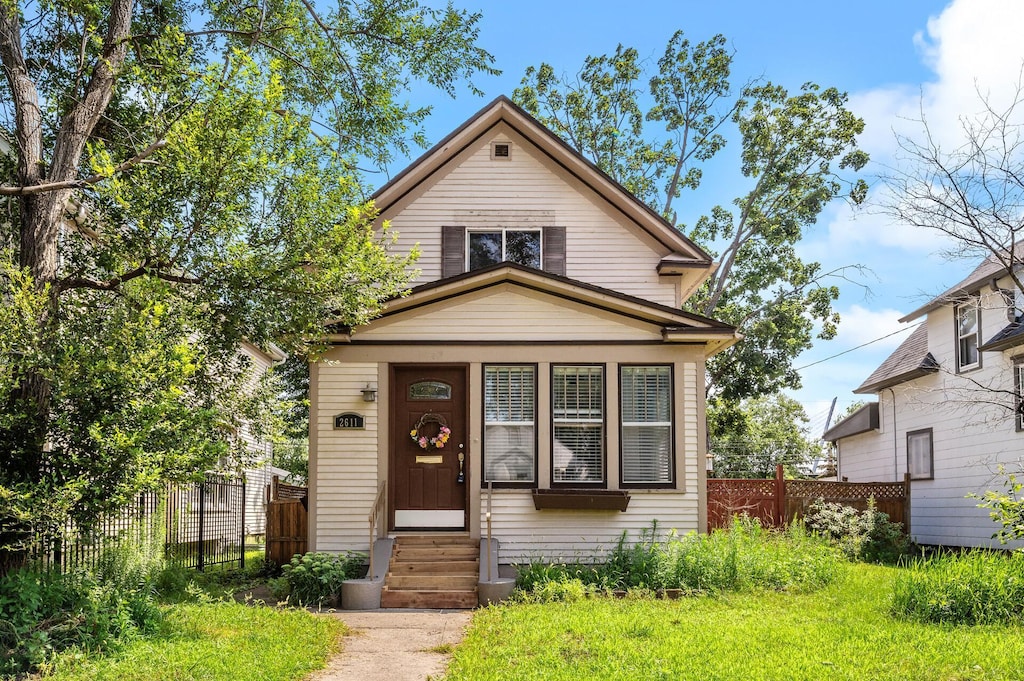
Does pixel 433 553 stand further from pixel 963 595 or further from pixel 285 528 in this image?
pixel 963 595

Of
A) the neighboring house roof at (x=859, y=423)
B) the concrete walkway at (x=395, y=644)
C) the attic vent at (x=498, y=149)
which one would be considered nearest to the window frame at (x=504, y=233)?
the attic vent at (x=498, y=149)

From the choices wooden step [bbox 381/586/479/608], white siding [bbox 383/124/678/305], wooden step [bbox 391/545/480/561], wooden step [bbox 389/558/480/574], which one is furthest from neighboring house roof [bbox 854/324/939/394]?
wooden step [bbox 381/586/479/608]

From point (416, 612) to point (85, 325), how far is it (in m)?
4.91

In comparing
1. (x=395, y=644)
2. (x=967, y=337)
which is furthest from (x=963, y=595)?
(x=967, y=337)

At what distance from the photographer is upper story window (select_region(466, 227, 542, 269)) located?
575 inches

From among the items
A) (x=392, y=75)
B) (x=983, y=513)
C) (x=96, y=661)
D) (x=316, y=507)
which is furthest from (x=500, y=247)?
(x=983, y=513)

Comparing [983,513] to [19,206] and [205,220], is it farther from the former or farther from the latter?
[19,206]

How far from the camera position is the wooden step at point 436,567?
1174 cm

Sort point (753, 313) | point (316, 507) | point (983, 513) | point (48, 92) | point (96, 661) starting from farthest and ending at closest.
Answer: point (753, 313) < point (983, 513) < point (316, 507) < point (48, 92) < point (96, 661)

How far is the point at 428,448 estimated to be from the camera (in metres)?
12.7

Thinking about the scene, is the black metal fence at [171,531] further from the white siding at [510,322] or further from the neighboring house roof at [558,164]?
the neighboring house roof at [558,164]

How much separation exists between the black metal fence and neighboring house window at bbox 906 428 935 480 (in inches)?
543

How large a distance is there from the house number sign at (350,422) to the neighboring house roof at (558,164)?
3677mm

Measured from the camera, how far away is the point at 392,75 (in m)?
14.8
